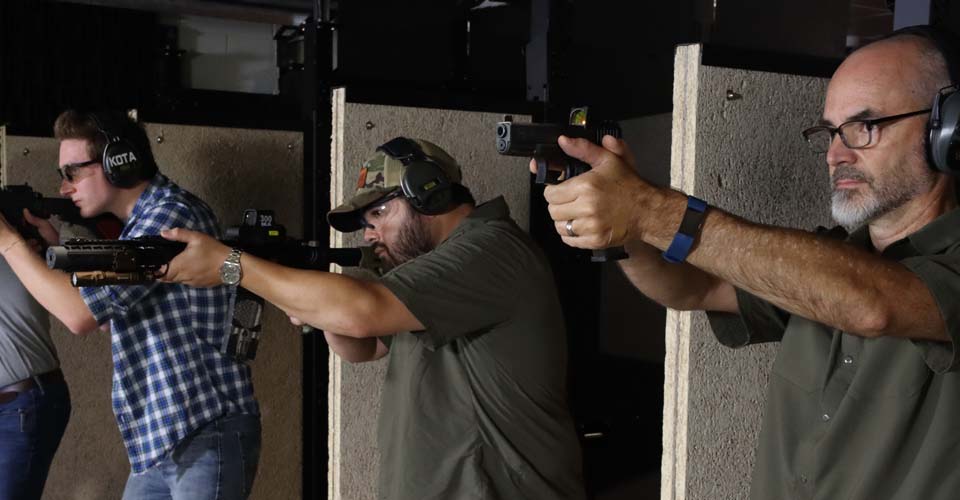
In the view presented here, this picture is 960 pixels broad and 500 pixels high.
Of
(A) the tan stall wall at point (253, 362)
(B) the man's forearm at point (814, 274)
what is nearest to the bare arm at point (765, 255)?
(B) the man's forearm at point (814, 274)

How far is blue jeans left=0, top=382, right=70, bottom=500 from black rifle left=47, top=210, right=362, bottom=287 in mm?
1135

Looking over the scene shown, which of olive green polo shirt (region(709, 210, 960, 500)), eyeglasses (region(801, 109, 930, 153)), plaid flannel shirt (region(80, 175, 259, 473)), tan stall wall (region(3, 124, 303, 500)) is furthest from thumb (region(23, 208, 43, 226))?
eyeglasses (region(801, 109, 930, 153))

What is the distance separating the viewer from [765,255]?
1067 mm

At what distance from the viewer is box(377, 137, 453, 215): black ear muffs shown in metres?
1.87

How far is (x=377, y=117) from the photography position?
220 cm

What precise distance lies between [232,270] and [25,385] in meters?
1.31

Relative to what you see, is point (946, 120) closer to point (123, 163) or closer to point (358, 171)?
point (358, 171)

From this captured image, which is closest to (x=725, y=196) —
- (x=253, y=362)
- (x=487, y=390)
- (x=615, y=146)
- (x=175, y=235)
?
(x=615, y=146)

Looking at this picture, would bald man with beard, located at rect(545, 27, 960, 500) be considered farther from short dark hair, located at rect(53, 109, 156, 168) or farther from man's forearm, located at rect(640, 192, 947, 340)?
short dark hair, located at rect(53, 109, 156, 168)

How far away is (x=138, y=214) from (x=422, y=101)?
0.72 metres

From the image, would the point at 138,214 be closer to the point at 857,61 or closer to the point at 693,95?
the point at 693,95

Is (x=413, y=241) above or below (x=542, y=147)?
below

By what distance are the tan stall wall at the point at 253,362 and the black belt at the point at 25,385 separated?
472mm

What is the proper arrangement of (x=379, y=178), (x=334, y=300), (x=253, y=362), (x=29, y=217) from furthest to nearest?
(x=253, y=362), (x=29, y=217), (x=379, y=178), (x=334, y=300)
